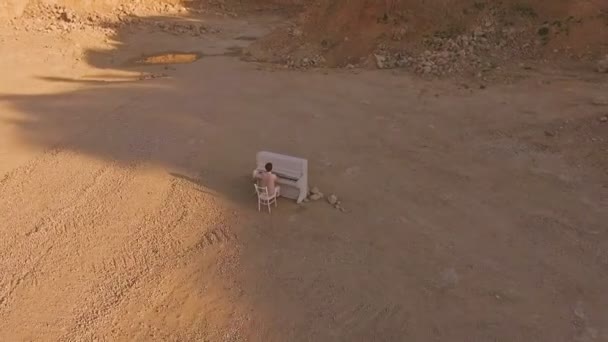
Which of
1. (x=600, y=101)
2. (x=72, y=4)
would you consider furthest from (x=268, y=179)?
(x=72, y=4)

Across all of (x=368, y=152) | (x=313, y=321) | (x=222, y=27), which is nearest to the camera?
(x=313, y=321)

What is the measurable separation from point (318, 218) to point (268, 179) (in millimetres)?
804

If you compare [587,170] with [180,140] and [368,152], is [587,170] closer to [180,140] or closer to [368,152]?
[368,152]

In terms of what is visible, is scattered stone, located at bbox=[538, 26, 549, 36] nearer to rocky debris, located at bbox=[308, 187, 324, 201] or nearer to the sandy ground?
the sandy ground

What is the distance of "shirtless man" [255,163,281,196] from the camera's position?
715 cm

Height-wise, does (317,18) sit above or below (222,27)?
above

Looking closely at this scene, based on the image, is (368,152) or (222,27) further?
(222,27)

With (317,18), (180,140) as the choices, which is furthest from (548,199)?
(317,18)

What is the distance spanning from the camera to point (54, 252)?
271 inches

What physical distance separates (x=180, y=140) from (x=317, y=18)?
9231mm

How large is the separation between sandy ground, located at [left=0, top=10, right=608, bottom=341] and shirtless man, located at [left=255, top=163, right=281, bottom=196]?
0.35 meters

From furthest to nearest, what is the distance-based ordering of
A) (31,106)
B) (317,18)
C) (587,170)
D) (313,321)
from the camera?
(317,18), (31,106), (587,170), (313,321)

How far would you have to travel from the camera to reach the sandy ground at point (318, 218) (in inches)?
227

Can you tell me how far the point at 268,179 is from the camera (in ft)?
23.4
